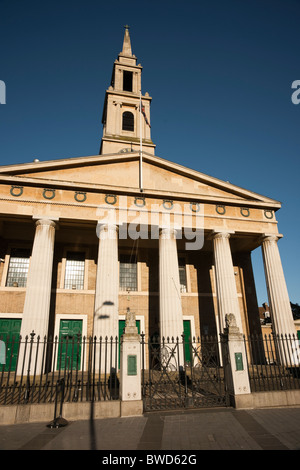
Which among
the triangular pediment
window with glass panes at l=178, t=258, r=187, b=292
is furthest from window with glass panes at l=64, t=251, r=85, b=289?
window with glass panes at l=178, t=258, r=187, b=292

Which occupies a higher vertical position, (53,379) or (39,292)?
(39,292)

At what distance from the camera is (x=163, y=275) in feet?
50.8

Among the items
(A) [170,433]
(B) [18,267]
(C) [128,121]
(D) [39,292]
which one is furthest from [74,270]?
(C) [128,121]

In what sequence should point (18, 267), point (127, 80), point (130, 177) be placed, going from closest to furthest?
point (130, 177) < point (18, 267) < point (127, 80)

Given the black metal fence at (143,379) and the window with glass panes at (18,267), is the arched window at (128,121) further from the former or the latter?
the black metal fence at (143,379)

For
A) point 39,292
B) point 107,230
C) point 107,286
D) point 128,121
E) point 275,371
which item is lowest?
point 275,371

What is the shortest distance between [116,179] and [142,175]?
1.62 m

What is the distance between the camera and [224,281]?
629 inches

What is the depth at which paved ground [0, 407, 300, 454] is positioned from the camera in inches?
221

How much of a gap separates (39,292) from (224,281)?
9.67 m

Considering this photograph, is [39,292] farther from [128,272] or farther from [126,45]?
[126,45]
